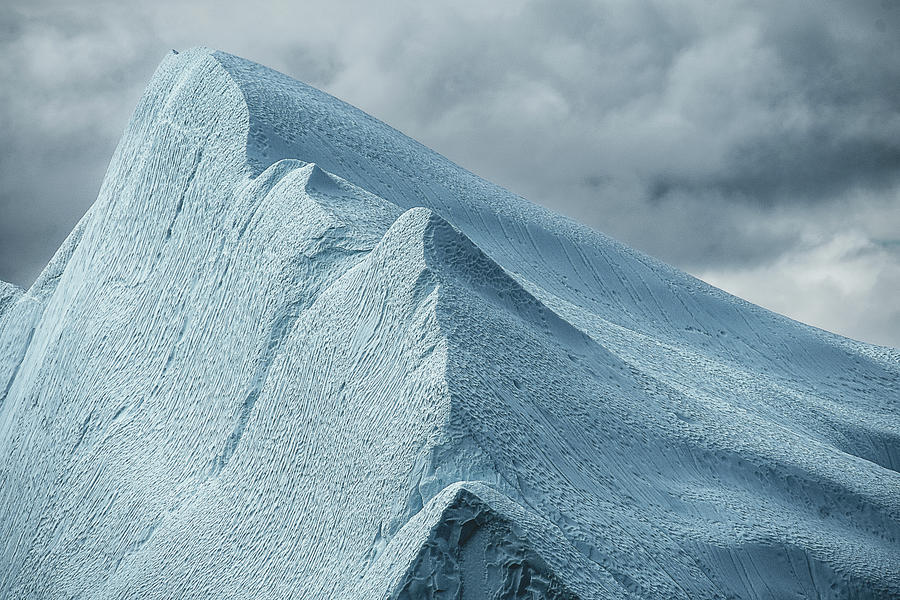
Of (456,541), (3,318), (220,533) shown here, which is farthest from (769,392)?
(3,318)

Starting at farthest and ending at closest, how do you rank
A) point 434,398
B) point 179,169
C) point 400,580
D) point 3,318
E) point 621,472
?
1. point 3,318
2. point 179,169
3. point 621,472
4. point 434,398
5. point 400,580

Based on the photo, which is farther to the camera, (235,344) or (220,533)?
(235,344)

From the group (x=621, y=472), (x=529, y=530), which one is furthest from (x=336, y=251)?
(x=529, y=530)

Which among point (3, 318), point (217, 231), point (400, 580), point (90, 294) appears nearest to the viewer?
point (400, 580)

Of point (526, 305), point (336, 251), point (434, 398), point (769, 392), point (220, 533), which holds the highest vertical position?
point (769, 392)

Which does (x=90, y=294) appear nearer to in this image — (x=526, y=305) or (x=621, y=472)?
(x=526, y=305)

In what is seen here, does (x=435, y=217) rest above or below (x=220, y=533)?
above

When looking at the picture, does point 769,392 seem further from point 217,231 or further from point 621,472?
point 217,231
